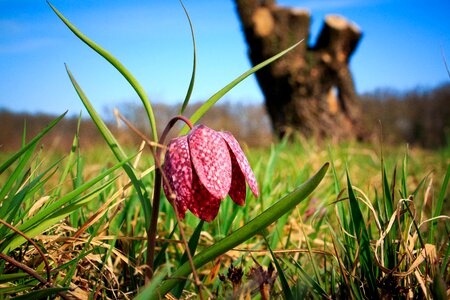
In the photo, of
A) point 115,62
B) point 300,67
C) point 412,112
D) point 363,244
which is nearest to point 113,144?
point 115,62

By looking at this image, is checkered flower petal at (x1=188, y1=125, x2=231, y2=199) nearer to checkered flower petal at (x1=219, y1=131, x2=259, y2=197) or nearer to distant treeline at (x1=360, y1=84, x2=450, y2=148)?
checkered flower petal at (x1=219, y1=131, x2=259, y2=197)

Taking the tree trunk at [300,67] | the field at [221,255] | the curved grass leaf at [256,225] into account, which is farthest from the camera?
the tree trunk at [300,67]

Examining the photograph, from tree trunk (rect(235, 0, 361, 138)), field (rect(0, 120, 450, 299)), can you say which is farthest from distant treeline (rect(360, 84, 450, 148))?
field (rect(0, 120, 450, 299))

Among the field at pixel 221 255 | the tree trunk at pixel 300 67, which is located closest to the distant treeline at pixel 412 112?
the tree trunk at pixel 300 67

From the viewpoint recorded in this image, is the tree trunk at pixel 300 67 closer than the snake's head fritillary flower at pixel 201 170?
No

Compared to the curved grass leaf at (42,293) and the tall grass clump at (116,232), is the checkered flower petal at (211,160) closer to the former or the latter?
the tall grass clump at (116,232)

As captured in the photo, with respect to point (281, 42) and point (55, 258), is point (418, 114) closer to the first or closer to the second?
point (281, 42)

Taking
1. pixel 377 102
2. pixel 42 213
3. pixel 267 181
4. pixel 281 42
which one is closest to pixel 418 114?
pixel 377 102
